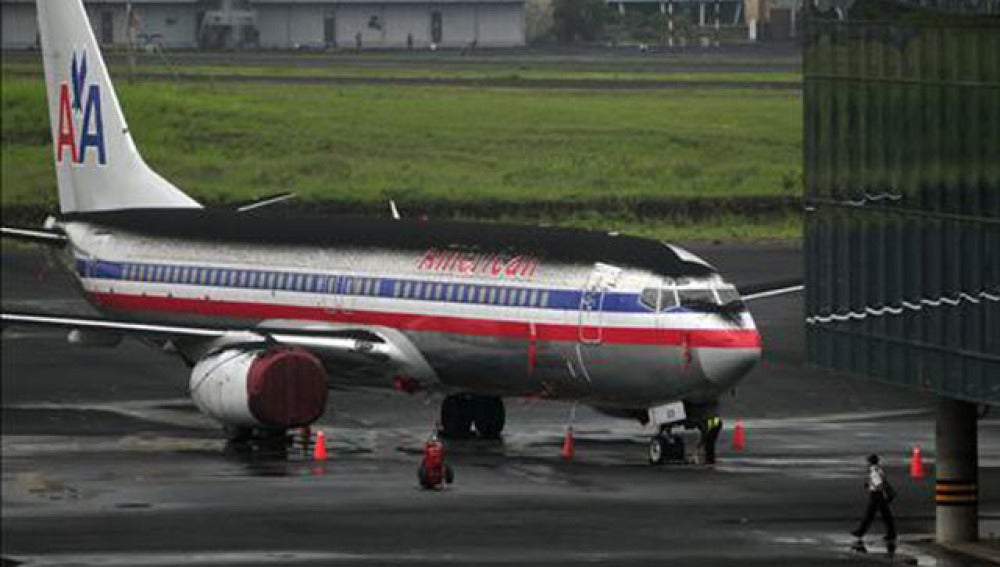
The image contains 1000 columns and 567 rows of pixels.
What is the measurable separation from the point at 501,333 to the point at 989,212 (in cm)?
1748

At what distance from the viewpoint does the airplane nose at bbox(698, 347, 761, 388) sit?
5941 cm

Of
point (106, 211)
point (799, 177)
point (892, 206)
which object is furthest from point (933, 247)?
point (799, 177)

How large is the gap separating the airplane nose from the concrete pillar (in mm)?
8403

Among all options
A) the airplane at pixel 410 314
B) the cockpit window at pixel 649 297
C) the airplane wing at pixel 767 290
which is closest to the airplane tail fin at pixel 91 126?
the airplane at pixel 410 314

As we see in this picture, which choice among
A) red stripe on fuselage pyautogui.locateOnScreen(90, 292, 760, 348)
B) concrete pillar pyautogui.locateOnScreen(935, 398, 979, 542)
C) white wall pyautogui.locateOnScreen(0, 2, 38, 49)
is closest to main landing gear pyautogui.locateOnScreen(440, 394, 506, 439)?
red stripe on fuselage pyautogui.locateOnScreen(90, 292, 760, 348)

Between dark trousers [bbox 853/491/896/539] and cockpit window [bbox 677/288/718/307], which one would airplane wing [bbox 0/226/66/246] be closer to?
cockpit window [bbox 677/288/718/307]

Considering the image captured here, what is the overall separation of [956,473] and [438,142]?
236 feet

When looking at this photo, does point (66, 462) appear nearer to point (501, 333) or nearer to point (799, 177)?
point (501, 333)

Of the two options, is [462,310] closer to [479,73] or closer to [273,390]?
[273,390]

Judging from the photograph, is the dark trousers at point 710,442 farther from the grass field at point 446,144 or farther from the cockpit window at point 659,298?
the grass field at point 446,144

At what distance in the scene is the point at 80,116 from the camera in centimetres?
7406

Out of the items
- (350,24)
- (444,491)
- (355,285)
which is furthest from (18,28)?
(444,491)

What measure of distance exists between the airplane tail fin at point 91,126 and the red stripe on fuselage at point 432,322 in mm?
3268

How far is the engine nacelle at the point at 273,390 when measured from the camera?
204 feet
